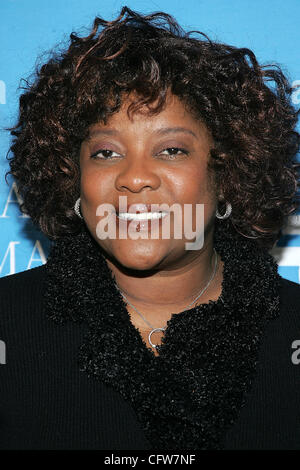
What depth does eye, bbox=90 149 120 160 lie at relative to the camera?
1512 millimetres

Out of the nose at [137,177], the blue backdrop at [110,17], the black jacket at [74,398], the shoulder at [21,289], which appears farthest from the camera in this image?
the blue backdrop at [110,17]

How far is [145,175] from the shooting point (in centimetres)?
143

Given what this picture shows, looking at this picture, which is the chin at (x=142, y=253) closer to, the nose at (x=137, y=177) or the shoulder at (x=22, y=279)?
the nose at (x=137, y=177)

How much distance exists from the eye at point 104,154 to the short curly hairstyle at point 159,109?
74 mm

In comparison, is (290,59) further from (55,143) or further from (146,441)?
(146,441)

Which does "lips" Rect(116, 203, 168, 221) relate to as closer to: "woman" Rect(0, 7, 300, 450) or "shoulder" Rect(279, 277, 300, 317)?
"woman" Rect(0, 7, 300, 450)

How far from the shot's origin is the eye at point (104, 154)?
1512mm

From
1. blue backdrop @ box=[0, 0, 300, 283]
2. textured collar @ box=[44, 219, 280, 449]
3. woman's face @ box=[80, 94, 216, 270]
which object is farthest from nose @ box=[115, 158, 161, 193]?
blue backdrop @ box=[0, 0, 300, 283]

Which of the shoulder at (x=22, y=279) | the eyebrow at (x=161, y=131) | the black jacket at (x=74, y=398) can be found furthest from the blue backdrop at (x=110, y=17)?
the black jacket at (x=74, y=398)

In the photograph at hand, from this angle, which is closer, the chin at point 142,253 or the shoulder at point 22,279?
the chin at point 142,253

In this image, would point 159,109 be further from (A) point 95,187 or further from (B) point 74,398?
(B) point 74,398

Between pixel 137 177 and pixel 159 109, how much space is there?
190mm

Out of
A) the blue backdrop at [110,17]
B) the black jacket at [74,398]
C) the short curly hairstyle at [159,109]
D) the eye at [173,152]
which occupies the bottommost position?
the black jacket at [74,398]
